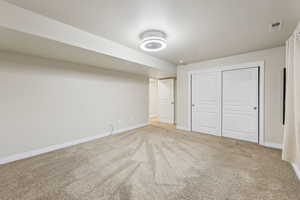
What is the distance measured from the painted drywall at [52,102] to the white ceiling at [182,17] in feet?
4.56

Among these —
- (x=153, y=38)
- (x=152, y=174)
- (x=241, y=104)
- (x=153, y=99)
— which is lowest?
(x=152, y=174)

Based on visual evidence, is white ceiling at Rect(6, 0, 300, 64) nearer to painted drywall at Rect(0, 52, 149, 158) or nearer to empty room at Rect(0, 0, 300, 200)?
empty room at Rect(0, 0, 300, 200)

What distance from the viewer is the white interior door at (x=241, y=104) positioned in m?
3.34

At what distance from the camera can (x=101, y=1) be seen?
1.58m

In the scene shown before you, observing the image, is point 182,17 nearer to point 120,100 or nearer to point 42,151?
point 120,100

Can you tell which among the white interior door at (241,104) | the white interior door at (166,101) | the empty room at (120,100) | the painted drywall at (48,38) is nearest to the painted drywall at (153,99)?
the white interior door at (166,101)

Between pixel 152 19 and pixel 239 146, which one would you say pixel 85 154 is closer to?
pixel 152 19

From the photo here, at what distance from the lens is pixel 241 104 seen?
11.6 feet

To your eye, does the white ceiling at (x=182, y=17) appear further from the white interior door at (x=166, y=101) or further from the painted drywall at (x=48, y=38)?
the white interior door at (x=166, y=101)

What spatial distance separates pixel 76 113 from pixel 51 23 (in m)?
2.10

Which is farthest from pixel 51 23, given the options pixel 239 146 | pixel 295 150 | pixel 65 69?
pixel 239 146

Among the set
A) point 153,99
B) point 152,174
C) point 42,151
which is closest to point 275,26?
point 152,174

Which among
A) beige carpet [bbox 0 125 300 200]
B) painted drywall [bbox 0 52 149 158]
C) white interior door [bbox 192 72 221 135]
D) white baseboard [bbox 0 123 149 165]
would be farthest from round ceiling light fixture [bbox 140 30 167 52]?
white baseboard [bbox 0 123 149 165]

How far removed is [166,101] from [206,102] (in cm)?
219
